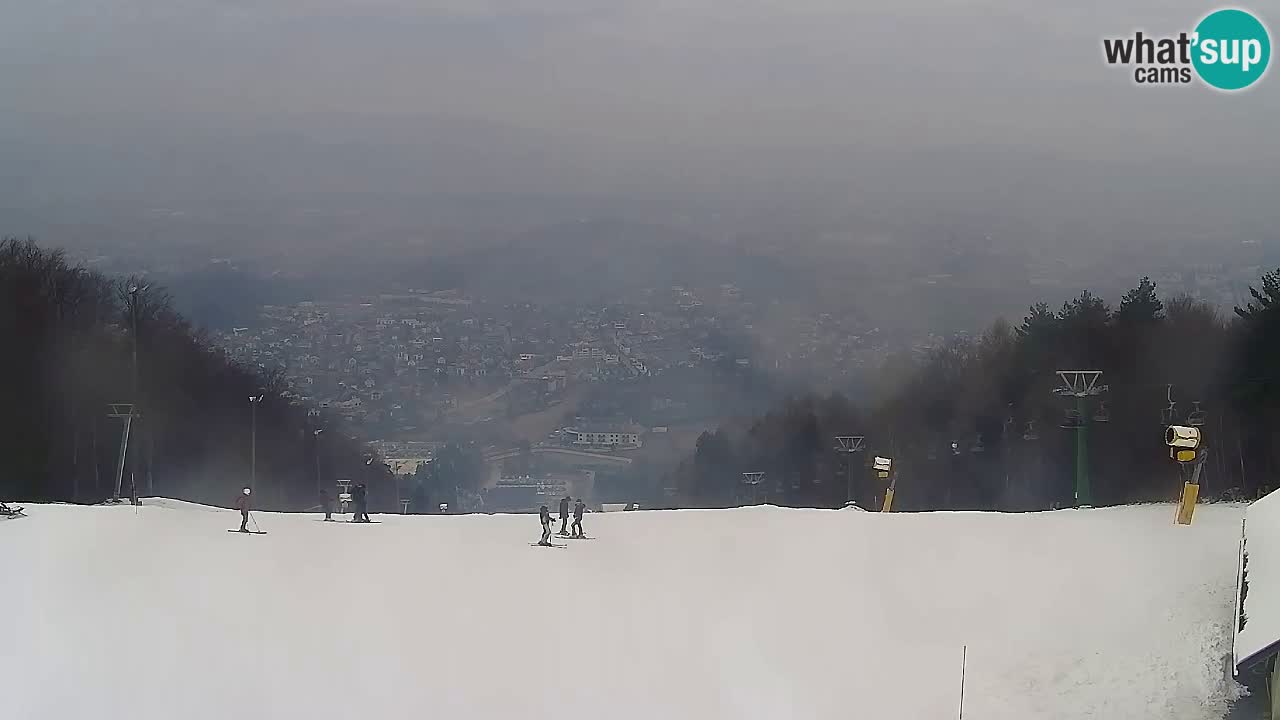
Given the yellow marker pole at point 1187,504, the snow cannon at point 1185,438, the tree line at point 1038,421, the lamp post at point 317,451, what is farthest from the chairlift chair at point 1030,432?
the lamp post at point 317,451

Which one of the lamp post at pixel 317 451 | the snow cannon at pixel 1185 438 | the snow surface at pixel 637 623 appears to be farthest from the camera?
the lamp post at pixel 317 451

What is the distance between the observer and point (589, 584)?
18844 millimetres

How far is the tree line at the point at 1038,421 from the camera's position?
124 ft

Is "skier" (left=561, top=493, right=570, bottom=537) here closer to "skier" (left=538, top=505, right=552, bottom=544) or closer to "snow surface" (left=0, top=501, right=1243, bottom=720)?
"snow surface" (left=0, top=501, right=1243, bottom=720)

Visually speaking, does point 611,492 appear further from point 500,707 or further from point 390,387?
point 500,707

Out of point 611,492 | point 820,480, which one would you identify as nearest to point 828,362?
point 820,480

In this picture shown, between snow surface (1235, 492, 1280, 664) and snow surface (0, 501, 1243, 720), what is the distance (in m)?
0.90

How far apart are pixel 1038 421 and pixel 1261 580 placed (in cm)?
3207

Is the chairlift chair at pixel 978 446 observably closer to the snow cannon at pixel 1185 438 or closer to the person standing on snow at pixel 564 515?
the person standing on snow at pixel 564 515

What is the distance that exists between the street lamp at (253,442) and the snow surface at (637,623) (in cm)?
2276

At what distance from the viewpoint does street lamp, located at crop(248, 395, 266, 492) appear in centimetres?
4503

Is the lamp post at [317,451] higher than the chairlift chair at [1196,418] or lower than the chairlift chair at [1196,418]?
lower

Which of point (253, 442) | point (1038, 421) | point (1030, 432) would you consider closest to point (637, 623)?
point (1030, 432)

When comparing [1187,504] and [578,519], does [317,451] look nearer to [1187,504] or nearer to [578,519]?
[578,519]
